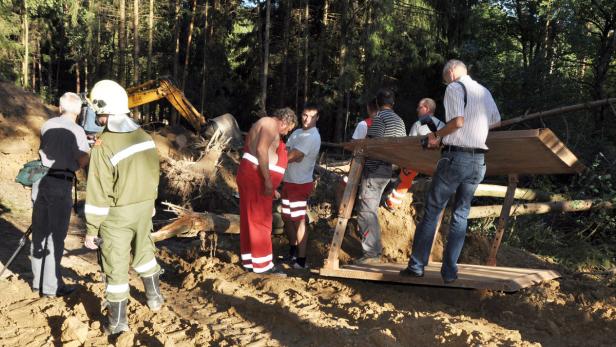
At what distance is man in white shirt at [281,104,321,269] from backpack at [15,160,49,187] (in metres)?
2.59

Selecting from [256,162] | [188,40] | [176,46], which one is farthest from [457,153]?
[188,40]

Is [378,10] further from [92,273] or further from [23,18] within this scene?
[23,18]

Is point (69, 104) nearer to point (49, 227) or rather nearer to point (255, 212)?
point (49, 227)

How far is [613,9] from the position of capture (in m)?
13.2

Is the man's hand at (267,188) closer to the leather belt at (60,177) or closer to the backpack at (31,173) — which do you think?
the leather belt at (60,177)

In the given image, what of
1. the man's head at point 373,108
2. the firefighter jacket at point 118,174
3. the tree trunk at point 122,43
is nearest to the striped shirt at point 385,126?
the man's head at point 373,108

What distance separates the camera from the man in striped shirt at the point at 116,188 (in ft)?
13.0

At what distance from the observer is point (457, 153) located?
175 inches

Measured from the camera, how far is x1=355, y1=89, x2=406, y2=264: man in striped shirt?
5.73 m

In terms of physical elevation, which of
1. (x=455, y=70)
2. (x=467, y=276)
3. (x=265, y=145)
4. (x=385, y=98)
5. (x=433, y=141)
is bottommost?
(x=467, y=276)

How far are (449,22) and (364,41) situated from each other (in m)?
3.34

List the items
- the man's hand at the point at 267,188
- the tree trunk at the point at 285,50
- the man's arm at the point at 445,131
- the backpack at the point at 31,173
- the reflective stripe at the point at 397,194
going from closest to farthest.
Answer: the man's arm at the point at 445,131, the backpack at the point at 31,173, the man's hand at the point at 267,188, the reflective stripe at the point at 397,194, the tree trunk at the point at 285,50

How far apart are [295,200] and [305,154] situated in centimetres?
58

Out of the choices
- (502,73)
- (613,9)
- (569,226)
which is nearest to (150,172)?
(569,226)
